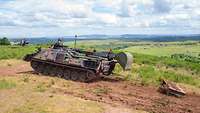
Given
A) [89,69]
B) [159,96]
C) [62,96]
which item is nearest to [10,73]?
[89,69]

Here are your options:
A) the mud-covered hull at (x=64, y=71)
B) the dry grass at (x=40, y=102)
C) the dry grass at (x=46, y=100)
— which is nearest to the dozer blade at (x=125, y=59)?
the mud-covered hull at (x=64, y=71)

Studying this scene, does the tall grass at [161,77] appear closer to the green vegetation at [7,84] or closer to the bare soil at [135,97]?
the bare soil at [135,97]

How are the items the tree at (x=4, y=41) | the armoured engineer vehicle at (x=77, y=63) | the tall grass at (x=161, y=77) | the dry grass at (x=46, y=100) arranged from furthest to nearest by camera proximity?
1. the tree at (x=4, y=41)
2. the tall grass at (x=161, y=77)
3. the armoured engineer vehicle at (x=77, y=63)
4. the dry grass at (x=46, y=100)


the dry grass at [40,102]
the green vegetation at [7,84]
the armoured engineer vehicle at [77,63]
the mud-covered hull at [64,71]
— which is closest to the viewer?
the dry grass at [40,102]

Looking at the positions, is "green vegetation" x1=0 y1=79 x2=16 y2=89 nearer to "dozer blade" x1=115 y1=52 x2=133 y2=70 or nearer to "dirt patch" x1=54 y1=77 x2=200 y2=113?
"dirt patch" x1=54 y1=77 x2=200 y2=113

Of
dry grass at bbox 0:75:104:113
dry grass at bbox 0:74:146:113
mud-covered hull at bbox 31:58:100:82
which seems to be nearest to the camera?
dry grass at bbox 0:75:104:113

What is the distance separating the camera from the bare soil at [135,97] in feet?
70.7

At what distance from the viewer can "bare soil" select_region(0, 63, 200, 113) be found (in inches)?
849

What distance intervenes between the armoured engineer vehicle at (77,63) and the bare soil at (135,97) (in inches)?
38.7

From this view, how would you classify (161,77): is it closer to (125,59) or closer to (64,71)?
(125,59)

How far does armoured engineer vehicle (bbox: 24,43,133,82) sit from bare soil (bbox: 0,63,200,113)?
3.23 ft

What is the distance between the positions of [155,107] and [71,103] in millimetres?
4035

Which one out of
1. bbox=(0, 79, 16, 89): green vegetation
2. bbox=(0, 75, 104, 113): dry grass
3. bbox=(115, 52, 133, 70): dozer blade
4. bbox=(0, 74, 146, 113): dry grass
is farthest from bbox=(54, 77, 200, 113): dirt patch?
bbox=(0, 79, 16, 89): green vegetation

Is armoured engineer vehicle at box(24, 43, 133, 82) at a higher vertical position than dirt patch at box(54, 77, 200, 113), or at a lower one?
higher
